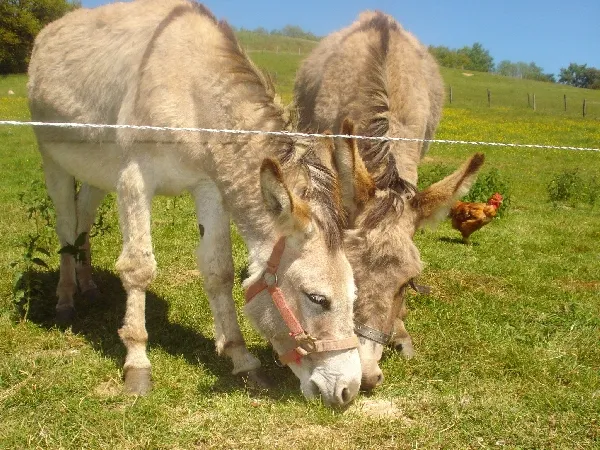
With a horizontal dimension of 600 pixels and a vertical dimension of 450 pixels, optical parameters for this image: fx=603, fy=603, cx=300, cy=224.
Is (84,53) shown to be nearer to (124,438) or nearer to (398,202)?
(398,202)

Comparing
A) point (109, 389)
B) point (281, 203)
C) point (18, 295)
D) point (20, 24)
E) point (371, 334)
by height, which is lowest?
point (109, 389)

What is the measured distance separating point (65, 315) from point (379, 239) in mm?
2868

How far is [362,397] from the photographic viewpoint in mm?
3662

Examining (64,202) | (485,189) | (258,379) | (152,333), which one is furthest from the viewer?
(485,189)

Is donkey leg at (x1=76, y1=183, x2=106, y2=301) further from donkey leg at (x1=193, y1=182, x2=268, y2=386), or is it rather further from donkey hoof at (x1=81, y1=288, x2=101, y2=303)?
donkey leg at (x1=193, y1=182, x2=268, y2=386)

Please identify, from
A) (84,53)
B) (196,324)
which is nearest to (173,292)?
(196,324)

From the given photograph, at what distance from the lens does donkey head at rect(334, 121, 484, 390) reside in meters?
3.65

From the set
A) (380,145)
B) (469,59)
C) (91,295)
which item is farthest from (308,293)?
(469,59)

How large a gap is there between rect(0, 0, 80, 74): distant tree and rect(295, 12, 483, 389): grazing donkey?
6.72 m

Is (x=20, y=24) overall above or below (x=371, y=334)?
above

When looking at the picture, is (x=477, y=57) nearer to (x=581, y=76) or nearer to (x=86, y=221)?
(x=581, y=76)

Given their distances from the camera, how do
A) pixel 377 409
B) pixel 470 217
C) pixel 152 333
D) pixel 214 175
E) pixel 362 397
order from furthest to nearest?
pixel 470 217 < pixel 152 333 < pixel 214 175 < pixel 362 397 < pixel 377 409

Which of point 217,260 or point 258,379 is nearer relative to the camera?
point 258,379

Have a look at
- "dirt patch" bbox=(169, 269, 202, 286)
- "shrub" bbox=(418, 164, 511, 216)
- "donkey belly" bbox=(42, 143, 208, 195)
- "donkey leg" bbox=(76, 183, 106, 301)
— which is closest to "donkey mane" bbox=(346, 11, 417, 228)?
"donkey belly" bbox=(42, 143, 208, 195)
